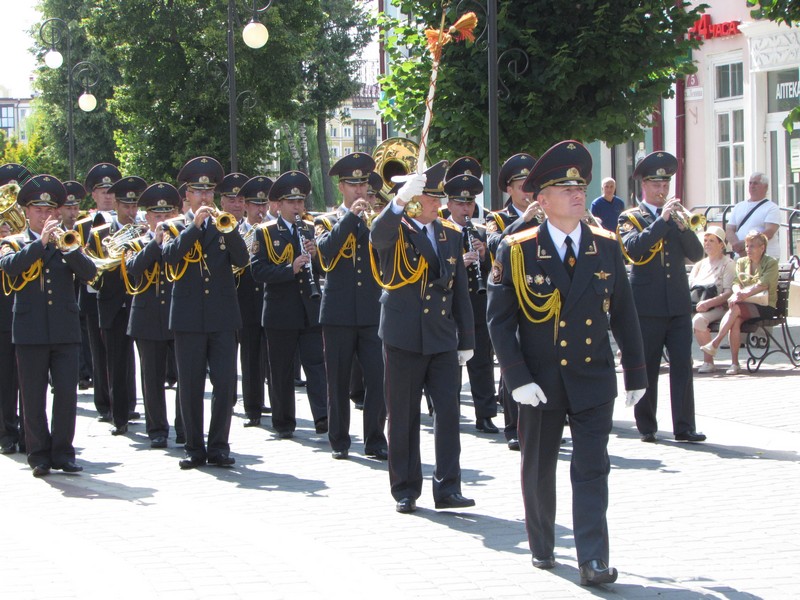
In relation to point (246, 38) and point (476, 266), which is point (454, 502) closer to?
point (476, 266)

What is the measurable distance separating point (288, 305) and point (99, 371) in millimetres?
2446

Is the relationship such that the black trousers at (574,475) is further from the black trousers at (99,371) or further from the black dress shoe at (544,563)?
the black trousers at (99,371)

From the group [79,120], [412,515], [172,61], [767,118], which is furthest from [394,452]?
[79,120]

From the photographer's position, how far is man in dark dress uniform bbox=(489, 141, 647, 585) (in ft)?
21.8

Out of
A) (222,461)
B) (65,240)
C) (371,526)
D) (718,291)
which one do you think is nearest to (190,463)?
(222,461)

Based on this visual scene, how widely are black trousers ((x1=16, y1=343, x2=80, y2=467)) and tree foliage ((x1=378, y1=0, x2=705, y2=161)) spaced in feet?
28.5

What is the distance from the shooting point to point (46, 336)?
9992 mm

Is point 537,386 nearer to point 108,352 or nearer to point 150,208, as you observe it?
point 150,208

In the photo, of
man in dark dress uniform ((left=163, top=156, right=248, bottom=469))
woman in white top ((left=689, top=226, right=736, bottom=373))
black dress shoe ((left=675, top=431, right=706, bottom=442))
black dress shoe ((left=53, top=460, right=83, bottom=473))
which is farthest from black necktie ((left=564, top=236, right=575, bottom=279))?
woman in white top ((left=689, top=226, right=736, bottom=373))

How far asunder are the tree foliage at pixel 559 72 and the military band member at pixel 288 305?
20.5ft

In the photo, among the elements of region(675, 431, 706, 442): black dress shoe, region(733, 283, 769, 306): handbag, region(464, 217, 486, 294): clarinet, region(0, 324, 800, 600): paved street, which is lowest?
region(0, 324, 800, 600): paved street

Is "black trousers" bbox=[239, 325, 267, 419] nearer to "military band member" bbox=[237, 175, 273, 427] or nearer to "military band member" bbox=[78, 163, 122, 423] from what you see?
"military band member" bbox=[237, 175, 273, 427]

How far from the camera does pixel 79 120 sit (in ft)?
181

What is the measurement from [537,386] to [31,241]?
16.9 ft
